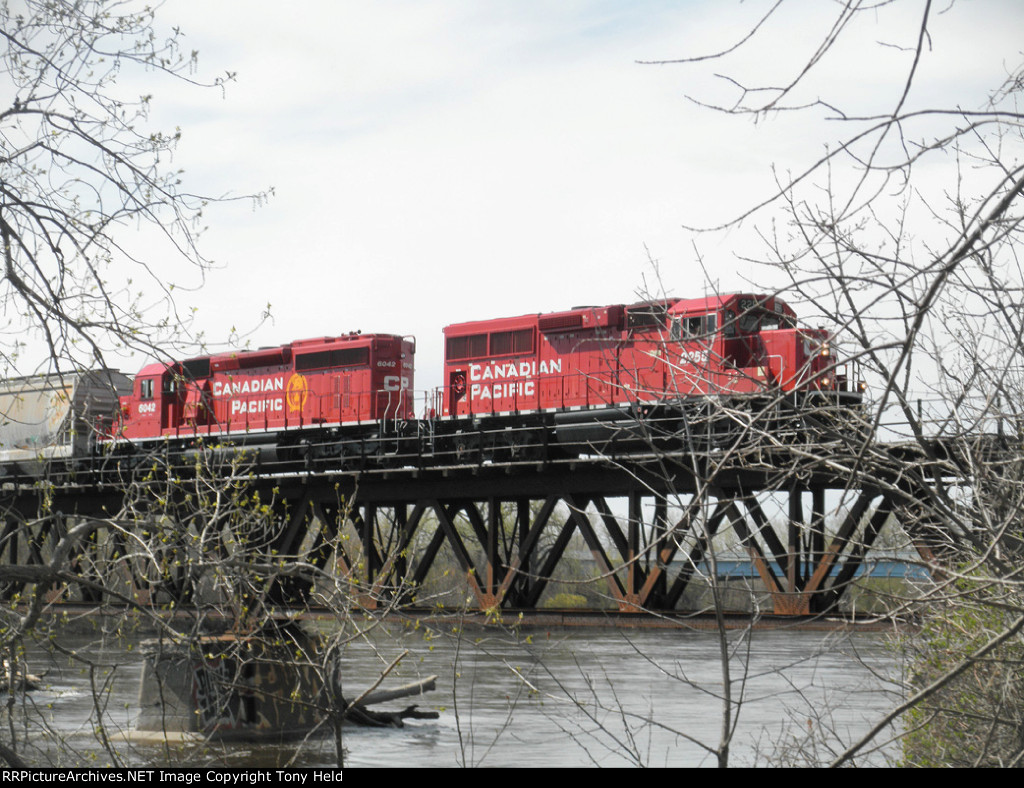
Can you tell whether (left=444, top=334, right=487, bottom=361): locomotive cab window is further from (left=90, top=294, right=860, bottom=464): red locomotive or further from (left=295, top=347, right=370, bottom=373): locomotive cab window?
(left=295, top=347, right=370, bottom=373): locomotive cab window

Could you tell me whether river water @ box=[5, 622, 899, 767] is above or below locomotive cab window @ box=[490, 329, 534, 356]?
below

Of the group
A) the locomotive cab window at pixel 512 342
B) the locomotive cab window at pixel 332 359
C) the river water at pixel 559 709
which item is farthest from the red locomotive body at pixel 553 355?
the river water at pixel 559 709

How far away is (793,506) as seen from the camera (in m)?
20.3

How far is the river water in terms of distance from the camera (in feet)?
30.1

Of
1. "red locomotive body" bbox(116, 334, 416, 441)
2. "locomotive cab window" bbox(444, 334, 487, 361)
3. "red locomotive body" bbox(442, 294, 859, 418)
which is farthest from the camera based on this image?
"red locomotive body" bbox(116, 334, 416, 441)

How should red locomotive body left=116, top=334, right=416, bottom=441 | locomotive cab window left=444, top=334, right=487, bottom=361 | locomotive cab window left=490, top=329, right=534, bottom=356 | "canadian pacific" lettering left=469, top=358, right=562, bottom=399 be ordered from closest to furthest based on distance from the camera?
"canadian pacific" lettering left=469, top=358, right=562, bottom=399 < locomotive cab window left=490, top=329, right=534, bottom=356 < locomotive cab window left=444, top=334, right=487, bottom=361 < red locomotive body left=116, top=334, right=416, bottom=441

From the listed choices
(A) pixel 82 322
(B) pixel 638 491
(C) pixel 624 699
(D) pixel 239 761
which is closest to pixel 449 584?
(B) pixel 638 491

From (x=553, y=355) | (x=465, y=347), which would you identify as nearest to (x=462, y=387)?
(x=465, y=347)

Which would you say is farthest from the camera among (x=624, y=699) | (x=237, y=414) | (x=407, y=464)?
(x=237, y=414)

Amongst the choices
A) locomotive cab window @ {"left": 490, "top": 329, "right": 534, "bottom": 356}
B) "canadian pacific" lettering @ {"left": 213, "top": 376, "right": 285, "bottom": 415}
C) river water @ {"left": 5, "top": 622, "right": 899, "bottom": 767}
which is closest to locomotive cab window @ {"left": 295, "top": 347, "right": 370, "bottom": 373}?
"canadian pacific" lettering @ {"left": 213, "top": 376, "right": 285, "bottom": 415}

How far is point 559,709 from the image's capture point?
1645 cm

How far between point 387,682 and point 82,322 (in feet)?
44.8

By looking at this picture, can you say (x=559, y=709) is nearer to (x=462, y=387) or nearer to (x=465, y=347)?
(x=462, y=387)
